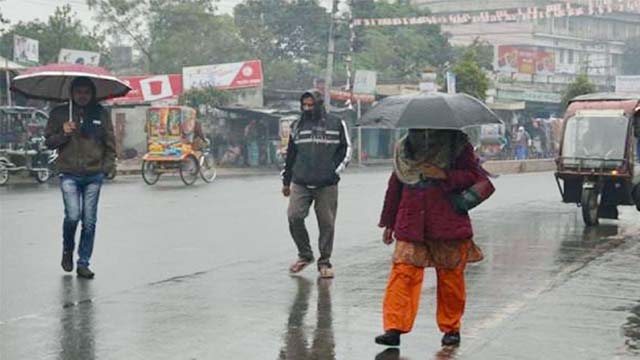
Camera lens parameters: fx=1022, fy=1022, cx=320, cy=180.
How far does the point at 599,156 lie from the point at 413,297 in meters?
10.00

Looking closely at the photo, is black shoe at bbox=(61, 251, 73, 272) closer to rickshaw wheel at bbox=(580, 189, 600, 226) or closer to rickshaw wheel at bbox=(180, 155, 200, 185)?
rickshaw wheel at bbox=(580, 189, 600, 226)

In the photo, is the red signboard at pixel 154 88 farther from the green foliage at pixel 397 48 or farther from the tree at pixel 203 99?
the green foliage at pixel 397 48

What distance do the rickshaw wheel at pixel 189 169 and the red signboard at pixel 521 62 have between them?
139ft

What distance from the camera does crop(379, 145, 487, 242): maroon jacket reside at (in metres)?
6.70

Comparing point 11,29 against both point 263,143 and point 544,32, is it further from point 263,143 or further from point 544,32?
point 544,32

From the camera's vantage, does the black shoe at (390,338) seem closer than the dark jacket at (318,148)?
Yes

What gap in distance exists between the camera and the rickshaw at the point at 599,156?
51.1 feet

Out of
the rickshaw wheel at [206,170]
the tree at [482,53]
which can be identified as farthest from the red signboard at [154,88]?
the tree at [482,53]

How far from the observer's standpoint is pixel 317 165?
967 cm

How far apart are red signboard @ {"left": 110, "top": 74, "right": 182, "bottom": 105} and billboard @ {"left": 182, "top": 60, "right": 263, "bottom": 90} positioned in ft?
1.39

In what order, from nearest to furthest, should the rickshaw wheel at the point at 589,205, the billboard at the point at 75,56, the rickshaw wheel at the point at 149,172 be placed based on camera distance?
the rickshaw wheel at the point at 589,205
the rickshaw wheel at the point at 149,172
the billboard at the point at 75,56

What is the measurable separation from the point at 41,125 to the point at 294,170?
59.9ft

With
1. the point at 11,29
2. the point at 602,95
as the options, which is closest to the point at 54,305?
the point at 602,95

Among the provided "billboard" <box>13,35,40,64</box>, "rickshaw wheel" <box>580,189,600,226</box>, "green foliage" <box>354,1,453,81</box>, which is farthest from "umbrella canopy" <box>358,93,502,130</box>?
"green foliage" <box>354,1,453,81</box>
